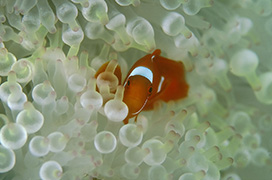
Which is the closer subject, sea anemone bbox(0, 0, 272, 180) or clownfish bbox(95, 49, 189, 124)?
sea anemone bbox(0, 0, 272, 180)

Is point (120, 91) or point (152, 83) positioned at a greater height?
point (120, 91)

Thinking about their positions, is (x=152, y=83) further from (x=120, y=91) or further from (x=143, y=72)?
(x=120, y=91)

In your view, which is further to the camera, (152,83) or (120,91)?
(152,83)

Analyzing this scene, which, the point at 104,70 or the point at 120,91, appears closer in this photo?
the point at 120,91

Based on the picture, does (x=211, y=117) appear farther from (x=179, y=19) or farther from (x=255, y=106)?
(x=179, y=19)

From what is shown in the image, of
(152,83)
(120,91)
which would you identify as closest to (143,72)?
(152,83)
